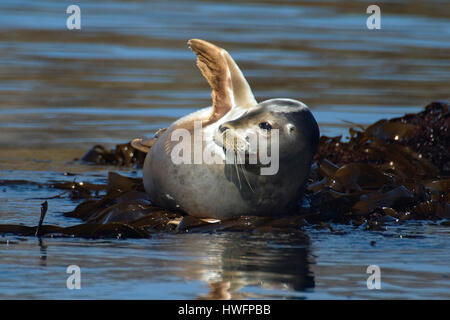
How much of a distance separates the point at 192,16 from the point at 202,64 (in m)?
17.0

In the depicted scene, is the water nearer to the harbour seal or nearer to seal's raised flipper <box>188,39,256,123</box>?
the harbour seal

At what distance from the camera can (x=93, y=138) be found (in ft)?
34.3

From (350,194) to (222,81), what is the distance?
3.79ft

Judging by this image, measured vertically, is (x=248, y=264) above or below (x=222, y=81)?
below

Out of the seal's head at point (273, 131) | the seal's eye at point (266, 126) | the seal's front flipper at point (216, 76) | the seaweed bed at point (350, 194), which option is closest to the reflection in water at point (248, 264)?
the seaweed bed at point (350, 194)

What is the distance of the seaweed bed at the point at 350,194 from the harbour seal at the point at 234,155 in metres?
0.10

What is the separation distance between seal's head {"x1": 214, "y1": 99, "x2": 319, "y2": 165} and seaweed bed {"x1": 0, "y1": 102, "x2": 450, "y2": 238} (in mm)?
462

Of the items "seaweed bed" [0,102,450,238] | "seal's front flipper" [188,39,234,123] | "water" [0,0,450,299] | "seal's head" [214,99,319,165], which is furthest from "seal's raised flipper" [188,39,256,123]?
"water" [0,0,450,299]

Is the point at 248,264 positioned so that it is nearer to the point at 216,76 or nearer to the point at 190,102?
the point at 216,76

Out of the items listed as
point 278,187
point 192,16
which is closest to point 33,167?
point 278,187

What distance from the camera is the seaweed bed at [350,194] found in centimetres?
600

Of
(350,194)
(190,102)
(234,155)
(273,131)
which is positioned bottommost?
(190,102)

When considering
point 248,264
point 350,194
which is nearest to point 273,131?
point 248,264

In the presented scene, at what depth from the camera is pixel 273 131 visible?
19.1 feet
